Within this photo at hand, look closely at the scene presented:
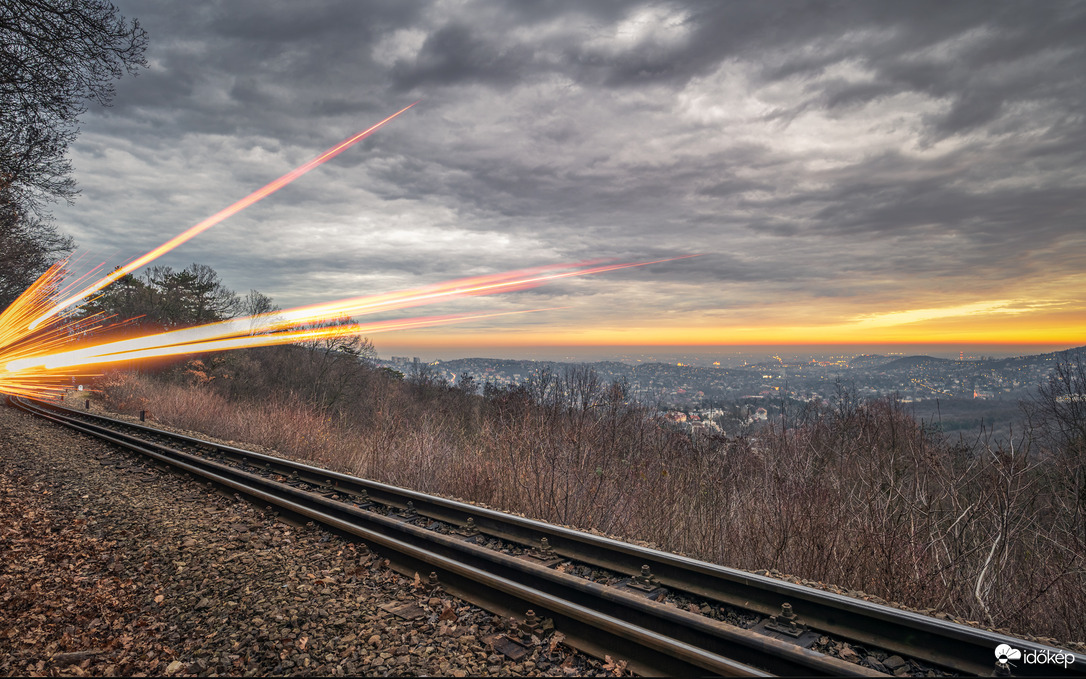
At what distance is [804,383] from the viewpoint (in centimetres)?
3275

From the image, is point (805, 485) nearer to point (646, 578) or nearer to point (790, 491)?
point (790, 491)

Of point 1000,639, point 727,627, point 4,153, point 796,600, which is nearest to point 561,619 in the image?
point 727,627

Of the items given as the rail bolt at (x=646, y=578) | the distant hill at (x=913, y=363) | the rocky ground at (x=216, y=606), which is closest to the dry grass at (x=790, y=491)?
the rail bolt at (x=646, y=578)

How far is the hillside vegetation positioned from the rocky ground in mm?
2588

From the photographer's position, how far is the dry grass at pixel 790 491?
4805 mm

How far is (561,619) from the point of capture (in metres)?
3.66

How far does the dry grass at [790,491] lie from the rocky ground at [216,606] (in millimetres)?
2517

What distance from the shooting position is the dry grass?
480 cm

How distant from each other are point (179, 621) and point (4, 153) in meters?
9.92

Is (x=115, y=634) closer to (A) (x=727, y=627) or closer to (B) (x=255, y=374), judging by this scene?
(A) (x=727, y=627)

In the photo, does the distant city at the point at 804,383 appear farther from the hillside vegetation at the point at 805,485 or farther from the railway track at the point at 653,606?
the railway track at the point at 653,606

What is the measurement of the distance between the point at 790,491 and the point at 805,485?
492 millimetres

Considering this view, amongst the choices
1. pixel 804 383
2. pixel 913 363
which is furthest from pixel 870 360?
pixel 804 383

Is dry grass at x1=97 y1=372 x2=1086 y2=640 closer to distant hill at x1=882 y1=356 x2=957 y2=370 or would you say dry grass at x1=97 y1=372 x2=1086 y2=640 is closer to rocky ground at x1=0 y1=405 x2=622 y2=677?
rocky ground at x1=0 y1=405 x2=622 y2=677
